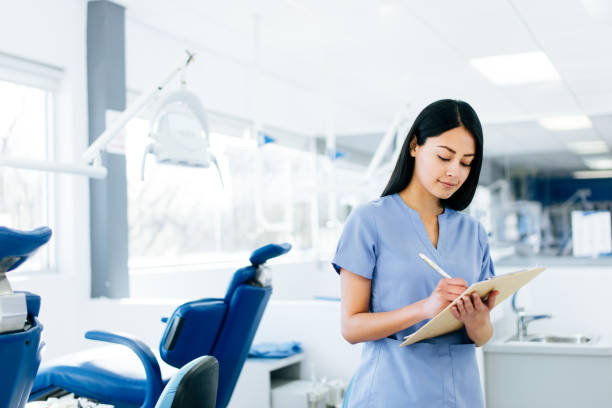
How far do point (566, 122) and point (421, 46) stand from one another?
7.08 feet

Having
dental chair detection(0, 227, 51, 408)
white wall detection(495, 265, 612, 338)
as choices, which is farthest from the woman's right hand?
white wall detection(495, 265, 612, 338)

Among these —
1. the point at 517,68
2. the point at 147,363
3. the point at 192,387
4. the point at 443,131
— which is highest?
the point at 517,68

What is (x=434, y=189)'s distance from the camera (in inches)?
51.3

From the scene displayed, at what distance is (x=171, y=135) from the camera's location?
2.60 meters

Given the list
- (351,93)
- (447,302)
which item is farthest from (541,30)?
(447,302)

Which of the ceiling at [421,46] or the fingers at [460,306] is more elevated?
the ceiling at [421,46]

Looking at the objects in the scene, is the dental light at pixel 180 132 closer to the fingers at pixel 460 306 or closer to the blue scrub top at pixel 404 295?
the blue scrub top at pixel 404 295

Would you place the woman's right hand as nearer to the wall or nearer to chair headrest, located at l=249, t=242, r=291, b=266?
chair headrest, located at l=249, t=242, r=291, b=266

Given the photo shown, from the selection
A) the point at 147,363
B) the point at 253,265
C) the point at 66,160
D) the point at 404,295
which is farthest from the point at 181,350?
the point at 66,160

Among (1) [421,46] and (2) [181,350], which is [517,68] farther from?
(2) [181,350]

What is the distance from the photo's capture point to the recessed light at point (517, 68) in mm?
4496

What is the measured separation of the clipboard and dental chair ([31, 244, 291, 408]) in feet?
3.60

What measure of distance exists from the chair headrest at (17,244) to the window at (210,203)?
8.39ft

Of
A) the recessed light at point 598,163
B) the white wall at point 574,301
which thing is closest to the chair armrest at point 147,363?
the white wall at point 574,301
